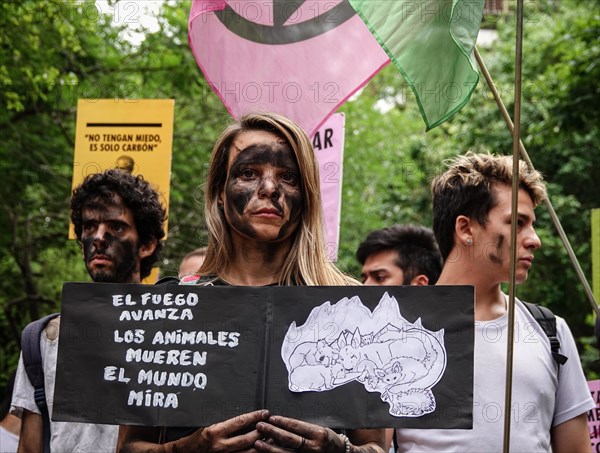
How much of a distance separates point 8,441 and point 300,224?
2.18 metres

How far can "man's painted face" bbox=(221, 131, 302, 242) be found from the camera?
301 cm

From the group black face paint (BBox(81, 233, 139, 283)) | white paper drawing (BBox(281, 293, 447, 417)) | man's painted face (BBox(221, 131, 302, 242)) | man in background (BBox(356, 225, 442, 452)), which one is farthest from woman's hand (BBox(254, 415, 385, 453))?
man in background (BBox(356, 225, 442, 452))

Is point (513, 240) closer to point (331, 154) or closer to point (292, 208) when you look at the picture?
point (292, 208)

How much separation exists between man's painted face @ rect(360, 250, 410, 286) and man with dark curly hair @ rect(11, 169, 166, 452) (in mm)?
1774

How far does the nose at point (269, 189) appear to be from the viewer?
3.00 metres

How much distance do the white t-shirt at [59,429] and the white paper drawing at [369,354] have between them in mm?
1182

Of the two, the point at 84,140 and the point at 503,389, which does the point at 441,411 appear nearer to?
the point at 503,389

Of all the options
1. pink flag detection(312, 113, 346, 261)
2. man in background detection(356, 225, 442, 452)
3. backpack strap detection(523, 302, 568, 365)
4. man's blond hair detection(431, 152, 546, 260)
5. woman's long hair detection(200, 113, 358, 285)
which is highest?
pink flag detection(312, 113, 346, 261)

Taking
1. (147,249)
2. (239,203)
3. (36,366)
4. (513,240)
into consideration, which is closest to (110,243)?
(147,249)

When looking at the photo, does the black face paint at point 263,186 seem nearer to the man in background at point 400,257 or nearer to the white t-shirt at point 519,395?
the white t-shirt at point 519,395

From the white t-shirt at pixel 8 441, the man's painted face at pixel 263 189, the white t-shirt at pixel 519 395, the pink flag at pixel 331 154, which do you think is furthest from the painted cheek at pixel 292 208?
the pink flag at pixel 331 154

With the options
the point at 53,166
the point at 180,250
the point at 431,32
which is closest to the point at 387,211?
the point at 180,250

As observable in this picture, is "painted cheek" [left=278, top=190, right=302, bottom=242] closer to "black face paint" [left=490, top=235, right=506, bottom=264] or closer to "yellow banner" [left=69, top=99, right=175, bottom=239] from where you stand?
"black face paint" [left=490, top=235, right=506, bottom=264]

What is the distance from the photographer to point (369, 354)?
2748mm
